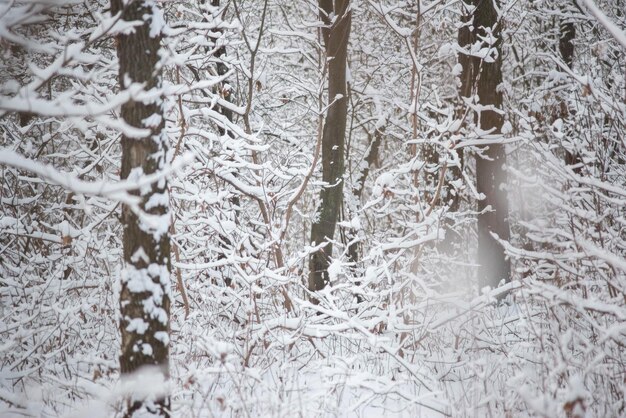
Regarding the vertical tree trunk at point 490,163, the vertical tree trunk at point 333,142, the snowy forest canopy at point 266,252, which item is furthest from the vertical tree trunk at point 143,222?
the vertical tree trunk at point 490,163

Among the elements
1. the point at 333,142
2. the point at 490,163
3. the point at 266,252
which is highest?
the point at 333,142

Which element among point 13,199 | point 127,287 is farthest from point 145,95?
point 13,199

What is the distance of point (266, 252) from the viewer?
6668 mm

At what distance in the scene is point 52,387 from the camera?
4.60 metres

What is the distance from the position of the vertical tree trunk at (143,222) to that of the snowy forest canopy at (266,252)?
0.05 ft

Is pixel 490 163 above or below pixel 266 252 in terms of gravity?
above

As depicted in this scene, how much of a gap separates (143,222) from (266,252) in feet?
11.9

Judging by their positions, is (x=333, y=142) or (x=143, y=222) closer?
(x=143, y=222)

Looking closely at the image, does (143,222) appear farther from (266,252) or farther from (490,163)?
(490,163)

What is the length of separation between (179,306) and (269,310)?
1.27 metres

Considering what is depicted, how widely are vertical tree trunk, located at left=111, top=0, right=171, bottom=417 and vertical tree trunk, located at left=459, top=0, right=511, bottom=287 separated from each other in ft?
17.3

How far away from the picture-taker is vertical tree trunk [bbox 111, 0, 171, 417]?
3.08 meters

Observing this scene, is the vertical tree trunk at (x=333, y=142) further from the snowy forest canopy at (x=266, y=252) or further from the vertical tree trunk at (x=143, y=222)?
the vertical tree trunk at (x=143, y=222)

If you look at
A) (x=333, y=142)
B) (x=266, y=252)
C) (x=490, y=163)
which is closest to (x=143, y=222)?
(x=266, y=252)
